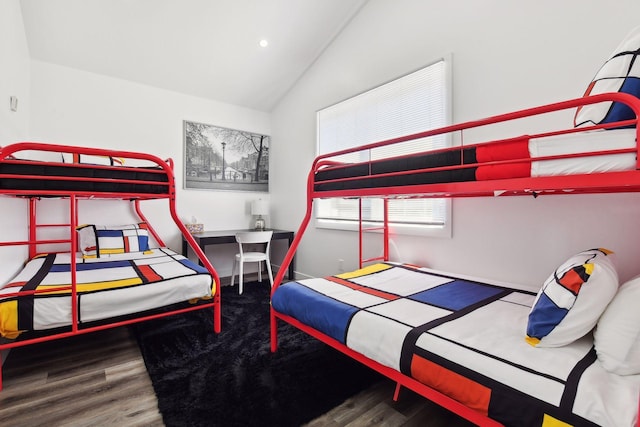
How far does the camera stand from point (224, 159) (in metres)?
4.13

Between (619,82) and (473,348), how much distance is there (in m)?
1.19

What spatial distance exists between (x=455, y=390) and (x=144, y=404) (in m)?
1.47

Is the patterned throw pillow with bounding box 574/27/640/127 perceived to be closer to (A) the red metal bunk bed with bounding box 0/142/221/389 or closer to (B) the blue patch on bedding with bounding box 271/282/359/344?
(B) the blue patch on bedding with bounding box 271/282/359/344

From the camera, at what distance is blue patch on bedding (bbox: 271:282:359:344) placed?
148 centimetres

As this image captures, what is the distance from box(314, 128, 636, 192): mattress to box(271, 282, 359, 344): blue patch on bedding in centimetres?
69

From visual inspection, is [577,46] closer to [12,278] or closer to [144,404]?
[144,404]

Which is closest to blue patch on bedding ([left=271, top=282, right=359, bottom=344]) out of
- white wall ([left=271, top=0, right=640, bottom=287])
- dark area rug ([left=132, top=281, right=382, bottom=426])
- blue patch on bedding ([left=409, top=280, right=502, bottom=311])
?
dark area rug ([left=132, top=281, right=382, bottom=426])

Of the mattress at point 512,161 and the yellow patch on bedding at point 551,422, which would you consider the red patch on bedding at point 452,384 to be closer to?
the yellow patch on bedding at point 551,422

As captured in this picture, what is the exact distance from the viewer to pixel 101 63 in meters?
3.16

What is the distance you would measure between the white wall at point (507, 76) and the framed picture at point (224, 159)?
1729mm

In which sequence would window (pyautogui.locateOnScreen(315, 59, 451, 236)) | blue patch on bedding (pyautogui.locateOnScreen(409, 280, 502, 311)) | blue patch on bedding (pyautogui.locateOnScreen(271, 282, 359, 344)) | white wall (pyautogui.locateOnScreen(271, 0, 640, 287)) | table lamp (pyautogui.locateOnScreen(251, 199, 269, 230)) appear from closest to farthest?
blue patch on bedding (pyautogui.locateOnScreen(271, 282, 359, 344)), blue patch on bedding (pyautogui.locateOnScreen(409, 280, 502, 311)), white wall (pyautogui.locateOnScreen(271, 0, 640, 287)), window (pyautogui.locateOnScreen(315, 59, 451, 236)), table lamp (pyautogui.locateOnScreen(251, 199, 269, 230))

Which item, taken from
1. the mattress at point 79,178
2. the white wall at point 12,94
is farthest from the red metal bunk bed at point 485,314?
the white wall at point 12,94

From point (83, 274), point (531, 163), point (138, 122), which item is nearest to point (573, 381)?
point (531, 163)

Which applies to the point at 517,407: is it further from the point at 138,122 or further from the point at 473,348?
the point at 138,122
